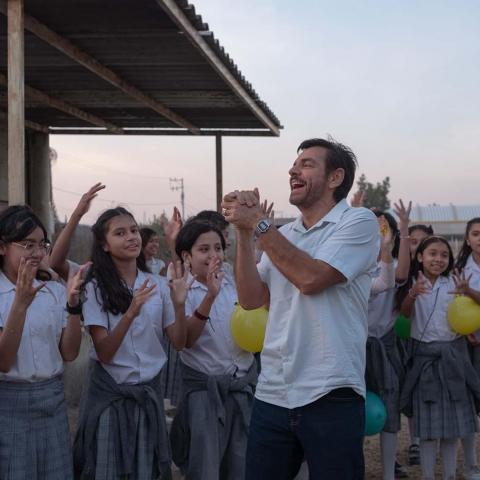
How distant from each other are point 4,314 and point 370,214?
1.62m

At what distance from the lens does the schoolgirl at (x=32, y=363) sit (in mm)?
2953

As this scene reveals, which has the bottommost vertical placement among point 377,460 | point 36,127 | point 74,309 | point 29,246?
point 377,460

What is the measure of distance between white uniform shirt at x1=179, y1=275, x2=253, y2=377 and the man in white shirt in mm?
1165

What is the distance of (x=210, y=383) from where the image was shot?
12.0 ft

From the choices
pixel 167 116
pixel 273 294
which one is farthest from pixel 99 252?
pixel 167 116

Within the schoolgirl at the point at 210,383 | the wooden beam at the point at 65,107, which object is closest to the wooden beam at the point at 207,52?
the schoolgirl at the point at 210,383

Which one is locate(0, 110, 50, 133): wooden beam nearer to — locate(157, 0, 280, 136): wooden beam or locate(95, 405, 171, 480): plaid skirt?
locate(157, 0, 280, 136): wooden beam

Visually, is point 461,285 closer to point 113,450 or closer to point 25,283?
point 113,450

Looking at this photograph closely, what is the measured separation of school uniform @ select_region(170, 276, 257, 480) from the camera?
→ 3.61 m

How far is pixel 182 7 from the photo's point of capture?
5480 millimetres

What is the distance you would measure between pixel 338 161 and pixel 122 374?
4.90 ft

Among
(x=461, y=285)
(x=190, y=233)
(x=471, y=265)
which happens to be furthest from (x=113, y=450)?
(x=471, y=265)

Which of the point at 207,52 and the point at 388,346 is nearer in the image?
the point at 388,346

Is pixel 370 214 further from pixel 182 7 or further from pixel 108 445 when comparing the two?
pixel 182 7
